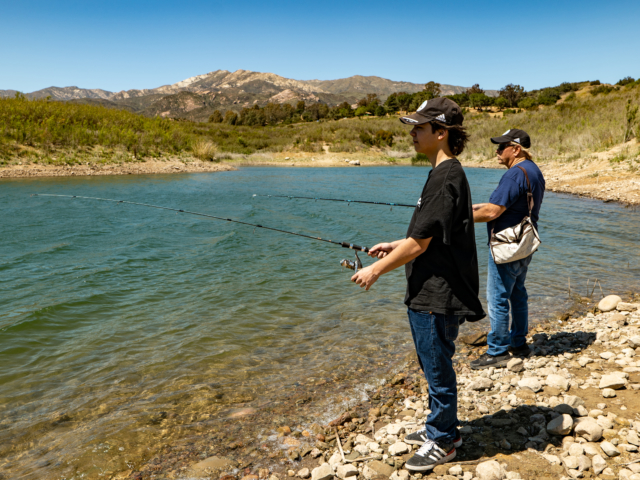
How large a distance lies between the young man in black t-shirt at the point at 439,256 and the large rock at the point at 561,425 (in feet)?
2.49

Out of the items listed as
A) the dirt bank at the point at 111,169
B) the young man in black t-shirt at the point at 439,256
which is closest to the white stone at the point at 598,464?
the young man in black t-shirt at the point at 439,256

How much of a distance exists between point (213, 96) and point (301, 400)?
209347 millimetres

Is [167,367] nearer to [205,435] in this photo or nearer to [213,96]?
[205,435]

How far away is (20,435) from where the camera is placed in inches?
124

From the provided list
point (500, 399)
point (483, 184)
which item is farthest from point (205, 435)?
point (483, 184)

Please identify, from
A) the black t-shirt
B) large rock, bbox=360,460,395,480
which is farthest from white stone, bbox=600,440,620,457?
large rock, bbox=360,460,395,480

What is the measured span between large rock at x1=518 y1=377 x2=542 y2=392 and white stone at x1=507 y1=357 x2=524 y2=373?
13.0 inches

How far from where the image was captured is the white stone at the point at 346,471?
96.0 inches

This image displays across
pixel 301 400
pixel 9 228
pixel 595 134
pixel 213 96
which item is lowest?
pixel 301 400

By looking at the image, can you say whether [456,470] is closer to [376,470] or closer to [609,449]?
[376,470]

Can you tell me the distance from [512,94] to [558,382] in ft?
233

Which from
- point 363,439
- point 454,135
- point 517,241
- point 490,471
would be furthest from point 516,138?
point 363,439

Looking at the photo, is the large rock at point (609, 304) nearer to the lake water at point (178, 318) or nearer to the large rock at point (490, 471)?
the lake water at point (178, 318)

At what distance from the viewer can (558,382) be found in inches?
124
